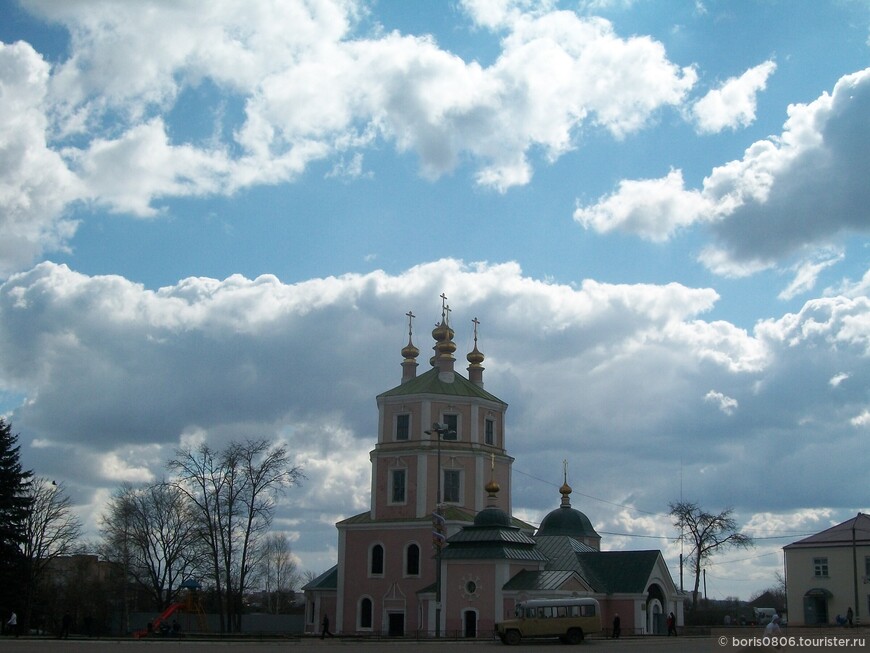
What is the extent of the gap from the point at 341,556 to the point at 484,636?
1166cm

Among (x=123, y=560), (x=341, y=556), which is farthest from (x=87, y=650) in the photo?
(x=123, y=560)

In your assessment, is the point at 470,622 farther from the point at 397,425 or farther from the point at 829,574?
the point at 829,574

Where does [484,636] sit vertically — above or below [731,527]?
below

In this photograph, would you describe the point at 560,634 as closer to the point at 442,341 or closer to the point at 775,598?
the point at 442,341

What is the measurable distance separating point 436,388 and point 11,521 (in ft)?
71.2

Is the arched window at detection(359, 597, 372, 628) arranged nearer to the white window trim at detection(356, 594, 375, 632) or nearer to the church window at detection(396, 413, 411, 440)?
the white window trim at detection(356, 594, 375, 632)

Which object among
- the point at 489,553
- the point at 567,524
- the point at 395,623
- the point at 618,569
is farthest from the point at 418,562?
the point at 567,524

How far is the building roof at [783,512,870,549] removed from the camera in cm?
6131

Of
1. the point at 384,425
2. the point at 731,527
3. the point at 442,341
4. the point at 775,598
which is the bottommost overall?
the point at 775,598

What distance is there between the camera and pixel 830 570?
203 ft

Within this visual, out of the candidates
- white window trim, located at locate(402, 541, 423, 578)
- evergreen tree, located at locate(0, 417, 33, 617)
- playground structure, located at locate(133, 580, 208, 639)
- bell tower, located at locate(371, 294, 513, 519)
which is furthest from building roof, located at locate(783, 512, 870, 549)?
evergreen tree, located at locate(0, 417, 33, 617)

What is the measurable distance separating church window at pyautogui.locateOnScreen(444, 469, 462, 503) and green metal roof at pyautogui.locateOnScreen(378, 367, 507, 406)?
162 inches

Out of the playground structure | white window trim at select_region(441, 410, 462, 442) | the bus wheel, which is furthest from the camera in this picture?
white window trim at select_region(441, 410, 462, 442)

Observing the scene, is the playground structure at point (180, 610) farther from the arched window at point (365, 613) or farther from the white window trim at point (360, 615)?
the arched window at point (365, 613)
